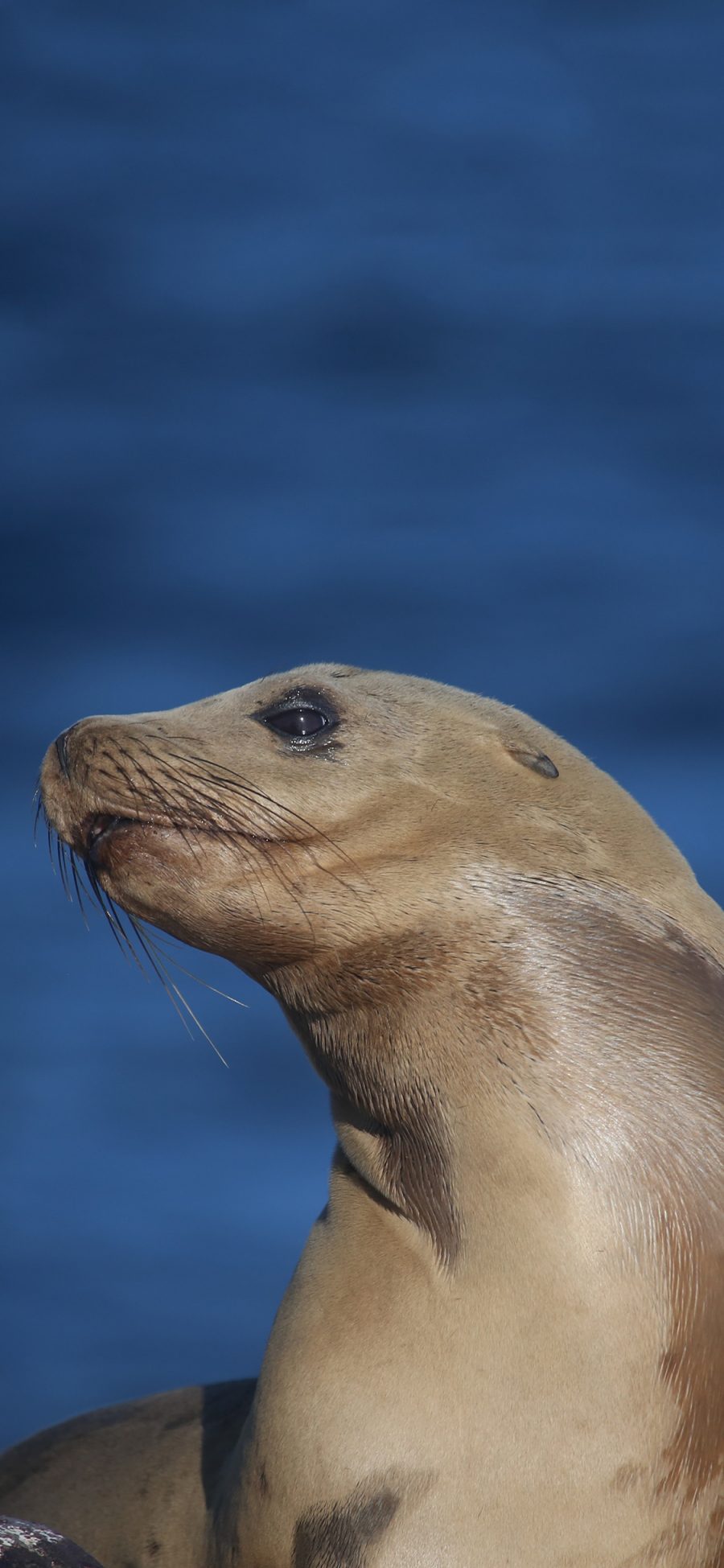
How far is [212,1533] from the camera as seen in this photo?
3643mm

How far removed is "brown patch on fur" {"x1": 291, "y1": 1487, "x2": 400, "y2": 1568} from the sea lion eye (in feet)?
3.76

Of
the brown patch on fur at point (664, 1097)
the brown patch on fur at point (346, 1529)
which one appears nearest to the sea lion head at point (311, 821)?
the brown patch on fur at point (664, 1097)

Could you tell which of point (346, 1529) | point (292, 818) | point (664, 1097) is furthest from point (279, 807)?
point (346, 1529)

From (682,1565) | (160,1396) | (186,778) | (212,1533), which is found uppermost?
(186,778)

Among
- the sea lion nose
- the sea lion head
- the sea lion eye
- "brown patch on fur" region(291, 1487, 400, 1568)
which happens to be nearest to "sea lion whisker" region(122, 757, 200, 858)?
the sea lion head

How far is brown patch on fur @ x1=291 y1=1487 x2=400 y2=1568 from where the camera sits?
315 cm

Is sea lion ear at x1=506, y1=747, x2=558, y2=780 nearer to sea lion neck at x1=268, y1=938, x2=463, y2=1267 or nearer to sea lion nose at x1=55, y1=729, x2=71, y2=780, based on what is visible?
sea lion neck at x1=268, y1=938, x2=463, y2=1267

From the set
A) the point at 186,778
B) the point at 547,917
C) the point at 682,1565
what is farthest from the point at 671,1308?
the point at 186,778

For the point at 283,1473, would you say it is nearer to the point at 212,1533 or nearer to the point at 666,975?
the point at 212,1533

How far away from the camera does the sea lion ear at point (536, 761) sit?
342cm

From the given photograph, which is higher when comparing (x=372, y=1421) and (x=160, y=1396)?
(x=160, y=1396)

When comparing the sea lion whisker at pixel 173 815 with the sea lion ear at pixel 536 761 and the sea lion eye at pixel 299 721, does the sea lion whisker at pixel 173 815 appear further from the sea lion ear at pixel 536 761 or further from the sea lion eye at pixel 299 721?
the sea lion ear at pixel 536 761

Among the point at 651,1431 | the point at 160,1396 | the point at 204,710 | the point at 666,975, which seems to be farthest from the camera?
the point at 160,1396

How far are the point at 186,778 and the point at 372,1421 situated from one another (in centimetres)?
100
